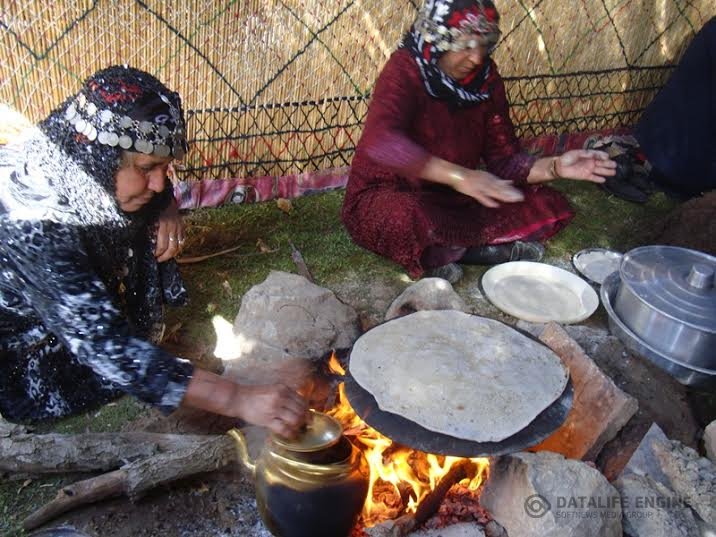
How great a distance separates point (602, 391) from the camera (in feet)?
7.57

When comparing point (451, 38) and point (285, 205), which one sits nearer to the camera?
point (451, 38)

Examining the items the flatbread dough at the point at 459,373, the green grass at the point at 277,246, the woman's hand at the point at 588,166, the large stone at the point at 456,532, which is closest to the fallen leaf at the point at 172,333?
the green grass at the point at 277,246

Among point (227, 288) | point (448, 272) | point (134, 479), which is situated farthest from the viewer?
point (448, 272)

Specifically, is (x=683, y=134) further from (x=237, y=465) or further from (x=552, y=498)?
(x=237, y=465)

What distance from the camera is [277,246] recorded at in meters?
3.69

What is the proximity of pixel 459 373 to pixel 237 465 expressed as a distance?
84 cm

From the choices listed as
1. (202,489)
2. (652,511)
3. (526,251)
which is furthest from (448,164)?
(202,489)

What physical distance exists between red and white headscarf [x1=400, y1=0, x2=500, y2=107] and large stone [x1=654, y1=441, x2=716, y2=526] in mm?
1923

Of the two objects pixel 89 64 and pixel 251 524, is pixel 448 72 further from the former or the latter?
pixel 251 524

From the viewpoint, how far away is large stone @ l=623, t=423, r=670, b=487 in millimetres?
2186

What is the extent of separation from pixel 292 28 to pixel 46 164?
87.5 inches

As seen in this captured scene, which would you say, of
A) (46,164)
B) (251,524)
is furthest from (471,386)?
(46,164)

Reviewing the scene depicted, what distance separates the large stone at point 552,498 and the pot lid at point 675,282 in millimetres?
914

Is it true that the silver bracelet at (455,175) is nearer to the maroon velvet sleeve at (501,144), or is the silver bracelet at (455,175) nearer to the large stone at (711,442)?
the maroon velvet sleeve at (501,144)
